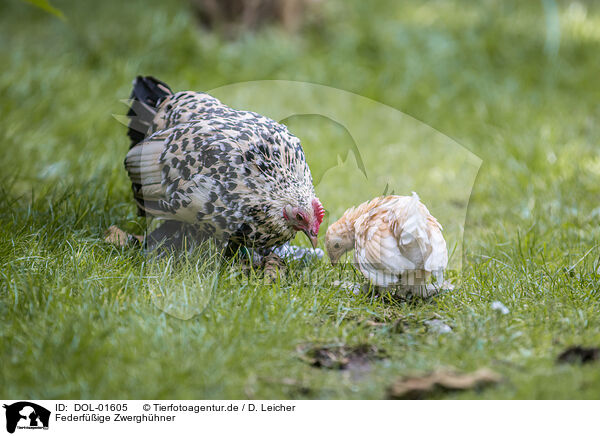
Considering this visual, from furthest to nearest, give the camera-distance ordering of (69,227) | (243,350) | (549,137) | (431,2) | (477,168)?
1. (431,2)
2. (549,137)
3. (477,168)
4. (69,227)
5. (243,350)

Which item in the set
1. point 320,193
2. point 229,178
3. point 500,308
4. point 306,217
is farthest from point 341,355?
point 320,193

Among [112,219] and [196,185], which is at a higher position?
[196,185]

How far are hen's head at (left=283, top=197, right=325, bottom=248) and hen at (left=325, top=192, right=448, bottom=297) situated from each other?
0.67 ft

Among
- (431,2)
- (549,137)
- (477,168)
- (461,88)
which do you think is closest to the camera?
(477,168)

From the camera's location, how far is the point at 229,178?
3146mm

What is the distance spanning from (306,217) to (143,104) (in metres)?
1.22

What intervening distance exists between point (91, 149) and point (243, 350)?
10.5 ft

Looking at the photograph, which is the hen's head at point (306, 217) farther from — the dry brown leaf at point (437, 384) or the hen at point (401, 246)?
the dry brown leaf at point (437, 384)

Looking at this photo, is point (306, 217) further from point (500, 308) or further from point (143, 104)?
point (143, 104)

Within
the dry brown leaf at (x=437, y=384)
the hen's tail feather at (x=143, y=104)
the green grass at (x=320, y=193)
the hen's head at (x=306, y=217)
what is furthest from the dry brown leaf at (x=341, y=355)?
the hen's tail feather at (x=143, y=104)

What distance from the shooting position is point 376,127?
6156mm

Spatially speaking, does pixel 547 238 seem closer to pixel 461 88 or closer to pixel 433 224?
pixel 433 224

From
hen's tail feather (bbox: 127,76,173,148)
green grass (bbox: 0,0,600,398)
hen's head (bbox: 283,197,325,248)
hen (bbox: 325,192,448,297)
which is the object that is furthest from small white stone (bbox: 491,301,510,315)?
hen's tail feather (bbox: 127,76,173,148)
